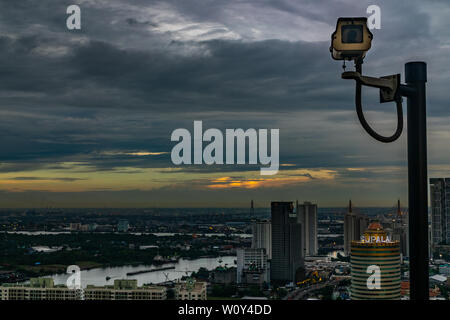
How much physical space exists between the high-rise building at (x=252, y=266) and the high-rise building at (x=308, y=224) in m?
1.17

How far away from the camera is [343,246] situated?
1175cm

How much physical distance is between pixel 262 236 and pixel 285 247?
1479 mm

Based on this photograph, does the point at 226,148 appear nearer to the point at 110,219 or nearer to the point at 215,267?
the point at 110,219

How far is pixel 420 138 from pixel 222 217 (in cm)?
370

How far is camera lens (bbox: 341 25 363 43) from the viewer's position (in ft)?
3.29

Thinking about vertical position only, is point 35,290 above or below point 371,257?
above

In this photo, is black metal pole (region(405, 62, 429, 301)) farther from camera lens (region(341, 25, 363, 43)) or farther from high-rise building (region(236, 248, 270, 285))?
high-rise building (region(236, 248, 270, 285))

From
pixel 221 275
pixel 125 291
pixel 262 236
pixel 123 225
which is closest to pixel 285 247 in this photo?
pixel 262 236

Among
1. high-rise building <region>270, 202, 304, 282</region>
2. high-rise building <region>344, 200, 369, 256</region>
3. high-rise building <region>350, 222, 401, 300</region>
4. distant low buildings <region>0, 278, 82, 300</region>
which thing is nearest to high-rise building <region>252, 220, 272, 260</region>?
high-rise building <region>270, 202, 304, 282</region>

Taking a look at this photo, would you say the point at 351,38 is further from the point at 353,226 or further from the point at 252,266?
the point at 252,266

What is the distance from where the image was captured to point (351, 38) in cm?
100

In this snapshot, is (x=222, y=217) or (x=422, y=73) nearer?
(x=422, y=73)
